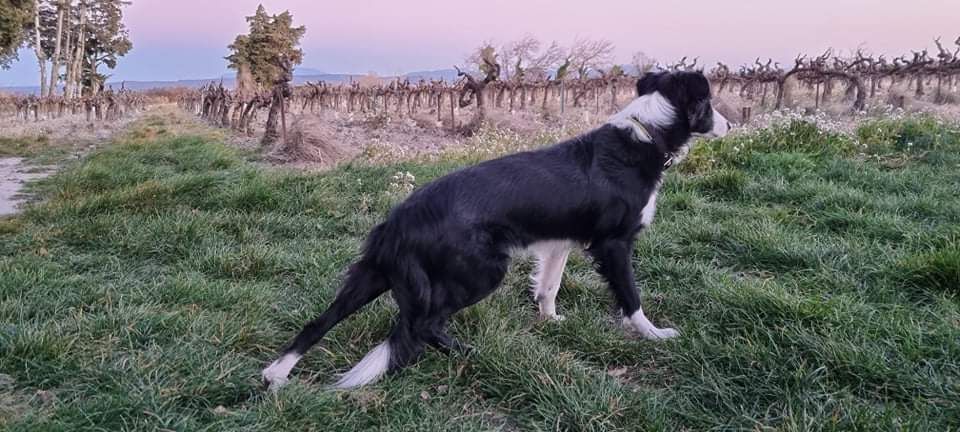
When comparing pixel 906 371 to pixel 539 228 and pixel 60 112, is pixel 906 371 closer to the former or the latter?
pixel 539 228

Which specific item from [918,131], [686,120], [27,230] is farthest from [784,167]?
[27,230]

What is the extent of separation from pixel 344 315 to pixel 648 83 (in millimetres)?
2020

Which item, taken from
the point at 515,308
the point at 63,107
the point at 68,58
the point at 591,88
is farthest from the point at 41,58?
the point at 515,308

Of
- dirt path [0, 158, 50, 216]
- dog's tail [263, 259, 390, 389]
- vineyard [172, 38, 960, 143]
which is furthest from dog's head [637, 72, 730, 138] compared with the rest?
vineyard [172, 38, 960, 143]

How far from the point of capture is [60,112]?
25656 mm

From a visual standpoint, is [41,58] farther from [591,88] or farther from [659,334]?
[659,334]

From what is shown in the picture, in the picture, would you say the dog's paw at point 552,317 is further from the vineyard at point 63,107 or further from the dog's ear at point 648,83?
the vineyard at point 63,107

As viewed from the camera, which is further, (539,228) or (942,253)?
(942,253)

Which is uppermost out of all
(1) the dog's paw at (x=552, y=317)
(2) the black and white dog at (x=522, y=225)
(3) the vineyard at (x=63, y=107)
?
(3) the vineyard at (x=63, y=107)

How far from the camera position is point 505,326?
304 cm

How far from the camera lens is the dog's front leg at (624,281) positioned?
9.95 ft

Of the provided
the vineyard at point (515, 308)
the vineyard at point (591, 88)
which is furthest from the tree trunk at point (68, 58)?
the vineyard at point (515, 308)

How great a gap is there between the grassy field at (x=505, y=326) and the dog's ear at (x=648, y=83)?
45.2 inches

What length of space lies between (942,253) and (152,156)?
988cm
